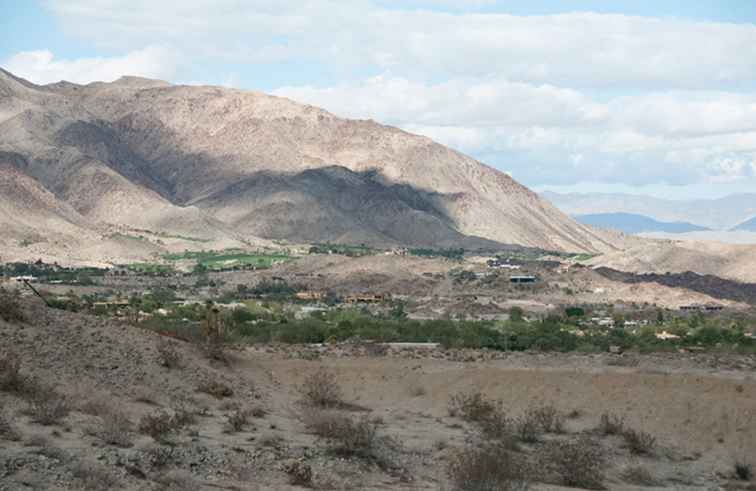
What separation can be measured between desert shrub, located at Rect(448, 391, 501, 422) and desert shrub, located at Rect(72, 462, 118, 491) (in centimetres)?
1639

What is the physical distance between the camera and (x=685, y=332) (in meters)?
70.6

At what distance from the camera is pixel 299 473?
26.8 metres

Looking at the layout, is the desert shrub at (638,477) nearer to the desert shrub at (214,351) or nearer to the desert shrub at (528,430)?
the desert shrub at (528,430)

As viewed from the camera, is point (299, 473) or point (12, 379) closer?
point (299, 473)

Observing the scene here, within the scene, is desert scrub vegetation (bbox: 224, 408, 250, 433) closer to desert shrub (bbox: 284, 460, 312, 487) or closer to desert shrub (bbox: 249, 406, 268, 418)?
desert shrub (bbox: 249, 406, 268, 418)

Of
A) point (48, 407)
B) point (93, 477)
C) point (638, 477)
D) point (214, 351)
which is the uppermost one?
point (214, 351)

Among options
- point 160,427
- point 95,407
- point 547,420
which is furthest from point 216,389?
point 547,420

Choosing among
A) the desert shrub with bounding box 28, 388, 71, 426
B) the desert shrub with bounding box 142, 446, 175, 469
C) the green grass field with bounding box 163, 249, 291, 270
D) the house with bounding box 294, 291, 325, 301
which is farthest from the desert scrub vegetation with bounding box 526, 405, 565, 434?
the green grass field with bounding box 163, 249, 291, 270

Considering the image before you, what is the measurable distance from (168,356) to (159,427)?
949cm

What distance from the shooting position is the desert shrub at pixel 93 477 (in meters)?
22.9

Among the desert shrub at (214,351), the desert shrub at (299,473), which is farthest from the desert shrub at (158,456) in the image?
the desert shrub at (214,351)

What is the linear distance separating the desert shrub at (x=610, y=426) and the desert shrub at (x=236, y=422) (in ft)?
35.3

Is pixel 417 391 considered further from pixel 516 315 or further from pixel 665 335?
pixel 516 315

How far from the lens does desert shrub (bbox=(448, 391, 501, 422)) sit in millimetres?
38875
